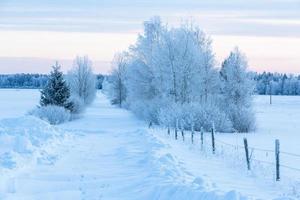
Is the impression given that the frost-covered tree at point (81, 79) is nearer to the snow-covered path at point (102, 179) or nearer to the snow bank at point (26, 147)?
the snow bank at point (26, 147)

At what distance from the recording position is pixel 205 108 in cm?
4275

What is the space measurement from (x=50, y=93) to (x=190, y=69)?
46.9 ft

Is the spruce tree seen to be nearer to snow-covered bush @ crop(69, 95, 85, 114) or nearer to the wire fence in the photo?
snow-covered bush @ crop(69, 95, 85, 114)

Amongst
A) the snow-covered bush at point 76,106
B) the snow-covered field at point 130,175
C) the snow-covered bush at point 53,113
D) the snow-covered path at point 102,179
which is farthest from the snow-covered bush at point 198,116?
the snow-covered path at point 102,179

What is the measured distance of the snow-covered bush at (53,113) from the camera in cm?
4834

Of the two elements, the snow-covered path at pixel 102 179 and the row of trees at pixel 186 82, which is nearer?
the snow-covered path at pixel 102 179

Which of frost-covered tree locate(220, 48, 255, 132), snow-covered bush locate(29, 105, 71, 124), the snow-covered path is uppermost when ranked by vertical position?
frost-covered tree locate(220, 48, 255, 132)

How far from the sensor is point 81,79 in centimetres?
8694

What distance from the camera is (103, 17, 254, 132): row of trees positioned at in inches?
1716

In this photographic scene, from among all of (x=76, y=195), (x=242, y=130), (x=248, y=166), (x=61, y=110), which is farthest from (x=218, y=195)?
(x=61, y=110)

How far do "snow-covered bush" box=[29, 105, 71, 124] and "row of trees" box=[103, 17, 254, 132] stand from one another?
776cm

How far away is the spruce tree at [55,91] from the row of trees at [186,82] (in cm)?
768

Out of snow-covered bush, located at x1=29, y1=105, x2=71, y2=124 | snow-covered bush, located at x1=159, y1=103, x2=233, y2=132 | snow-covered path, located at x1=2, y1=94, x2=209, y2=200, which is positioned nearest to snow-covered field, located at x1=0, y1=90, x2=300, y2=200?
snow-covered path, located at x1=2, y1=94, x2=209, y2=200

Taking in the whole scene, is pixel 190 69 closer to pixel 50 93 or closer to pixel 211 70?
pixel 211 70
